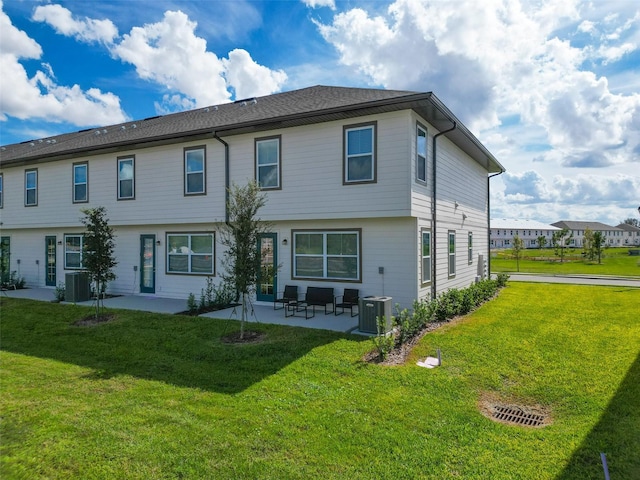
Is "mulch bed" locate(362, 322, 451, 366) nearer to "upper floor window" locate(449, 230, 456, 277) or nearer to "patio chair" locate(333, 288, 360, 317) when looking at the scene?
"patio chair" locate(333, 288, 360, 317)

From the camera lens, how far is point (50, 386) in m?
5.62

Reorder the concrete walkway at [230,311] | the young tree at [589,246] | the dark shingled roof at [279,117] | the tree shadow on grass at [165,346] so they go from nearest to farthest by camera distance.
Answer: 1. the tree shadow on grass at [165,346]
2. the concrete walkway at [230,311]
3. the dark shingled roof at [279,117]
4. the young tree at [589,246]

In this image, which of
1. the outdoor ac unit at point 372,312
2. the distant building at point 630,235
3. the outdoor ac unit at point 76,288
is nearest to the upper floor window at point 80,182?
the outdoor ac unit at point 76,288

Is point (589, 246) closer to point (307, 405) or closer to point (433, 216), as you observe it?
point (433, 216)

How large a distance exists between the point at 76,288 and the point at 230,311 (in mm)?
6018

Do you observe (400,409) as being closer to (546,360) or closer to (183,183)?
(546,360)

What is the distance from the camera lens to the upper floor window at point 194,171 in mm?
12602

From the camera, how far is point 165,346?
7742mm

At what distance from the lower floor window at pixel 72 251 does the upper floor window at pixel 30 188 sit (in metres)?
2.36

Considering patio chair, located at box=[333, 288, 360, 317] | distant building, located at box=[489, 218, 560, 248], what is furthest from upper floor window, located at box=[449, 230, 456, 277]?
distant building, located at box=[489, 218, 560, 248]

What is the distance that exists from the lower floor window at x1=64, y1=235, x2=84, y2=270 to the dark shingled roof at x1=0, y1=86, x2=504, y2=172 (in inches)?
133

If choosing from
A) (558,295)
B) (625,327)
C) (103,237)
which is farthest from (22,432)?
(558,295)

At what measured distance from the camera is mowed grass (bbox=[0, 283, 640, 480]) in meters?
3.69

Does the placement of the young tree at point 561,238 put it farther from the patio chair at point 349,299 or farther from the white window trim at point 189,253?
the white window trim at point 189,253
